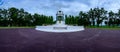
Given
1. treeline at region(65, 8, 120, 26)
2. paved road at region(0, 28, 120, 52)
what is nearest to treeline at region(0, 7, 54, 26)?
treeline at region(65, 8, 120, 26)

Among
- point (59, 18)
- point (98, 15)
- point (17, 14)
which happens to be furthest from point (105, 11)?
point (17, 14)

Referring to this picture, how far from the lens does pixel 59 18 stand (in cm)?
3425

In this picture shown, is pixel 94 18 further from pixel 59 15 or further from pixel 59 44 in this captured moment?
Answer: pixel 59 44

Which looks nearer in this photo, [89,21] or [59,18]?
[59,18]

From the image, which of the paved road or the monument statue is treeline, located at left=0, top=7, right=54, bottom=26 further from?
the paved road

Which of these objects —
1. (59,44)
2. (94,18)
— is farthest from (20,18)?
(59,44)

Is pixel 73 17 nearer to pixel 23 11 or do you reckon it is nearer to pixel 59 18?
pixel 23 11

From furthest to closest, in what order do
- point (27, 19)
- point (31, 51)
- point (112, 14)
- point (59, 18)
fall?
point (27, 19) → point (112, 14) → point (59, 18) → point (31, 51)

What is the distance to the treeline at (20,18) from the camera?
5328 centimetres

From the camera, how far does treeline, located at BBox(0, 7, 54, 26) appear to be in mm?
53281

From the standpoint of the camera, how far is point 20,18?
54.1 m

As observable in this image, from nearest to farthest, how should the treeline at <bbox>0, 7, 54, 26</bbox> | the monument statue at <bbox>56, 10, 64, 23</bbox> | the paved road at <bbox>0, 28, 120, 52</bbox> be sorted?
the paved road at <bbox>0, 28, 120, 52</bbox> < the monument statue at <bbox>56, 10, 64, 23</bbox> < the treeline at <bbox>0, 7, 54, 26</bbox>

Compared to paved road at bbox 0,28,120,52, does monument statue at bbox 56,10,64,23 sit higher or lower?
higher

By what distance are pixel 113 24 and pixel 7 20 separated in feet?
108
